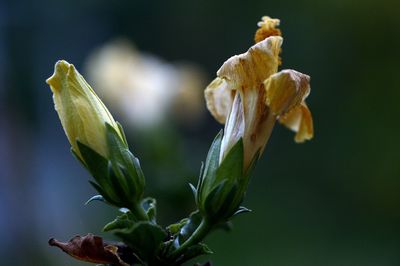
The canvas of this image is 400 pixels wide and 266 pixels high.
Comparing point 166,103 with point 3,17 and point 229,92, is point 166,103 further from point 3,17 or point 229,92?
point 3,17

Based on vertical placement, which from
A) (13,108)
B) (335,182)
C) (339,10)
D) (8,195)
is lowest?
(335,182)

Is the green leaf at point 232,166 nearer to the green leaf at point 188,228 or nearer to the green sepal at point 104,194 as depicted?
the green leaf at point 188,228

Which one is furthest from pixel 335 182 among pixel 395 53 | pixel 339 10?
pixel 339 10

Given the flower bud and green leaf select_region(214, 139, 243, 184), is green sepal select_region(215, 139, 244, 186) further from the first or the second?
the flower bud

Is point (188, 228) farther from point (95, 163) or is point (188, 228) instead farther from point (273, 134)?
point (273, 134)

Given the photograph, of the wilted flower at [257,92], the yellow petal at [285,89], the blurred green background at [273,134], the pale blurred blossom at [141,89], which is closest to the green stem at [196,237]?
the wilted flower at [257,92]
